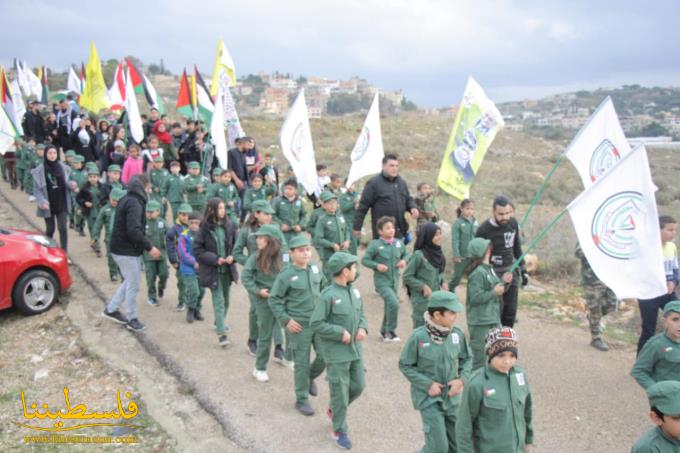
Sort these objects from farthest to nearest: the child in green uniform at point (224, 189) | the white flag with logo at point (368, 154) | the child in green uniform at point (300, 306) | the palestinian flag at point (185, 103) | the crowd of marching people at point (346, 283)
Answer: the palestinian flag at point (185, 103), the child in green uniform at point (224, 189), the white flag with logo at point (368, 154), the child in green uniform at point (300, 306), the crowd of marching people at point (346, 283)

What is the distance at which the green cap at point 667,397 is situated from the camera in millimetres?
3225

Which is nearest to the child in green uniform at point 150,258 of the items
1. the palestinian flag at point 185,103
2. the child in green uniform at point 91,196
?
the child in green uniform at point 91,196

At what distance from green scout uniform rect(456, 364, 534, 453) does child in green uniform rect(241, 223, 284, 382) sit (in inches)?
123

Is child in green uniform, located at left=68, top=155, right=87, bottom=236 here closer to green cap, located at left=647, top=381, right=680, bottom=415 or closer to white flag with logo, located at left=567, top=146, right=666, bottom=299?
white flag with logo, located at left=567, top=146, right=666, bottom=299

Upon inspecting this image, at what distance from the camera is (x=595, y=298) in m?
8.00

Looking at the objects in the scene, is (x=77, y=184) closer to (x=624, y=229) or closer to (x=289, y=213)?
(x=289, y=213)

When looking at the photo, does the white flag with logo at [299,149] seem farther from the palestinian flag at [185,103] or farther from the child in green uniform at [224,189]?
the palestinian flag at [185,103]

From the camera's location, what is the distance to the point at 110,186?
36.6ft

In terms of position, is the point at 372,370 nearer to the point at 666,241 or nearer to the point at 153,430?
the point at 153,430

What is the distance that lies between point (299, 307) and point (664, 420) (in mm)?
3569

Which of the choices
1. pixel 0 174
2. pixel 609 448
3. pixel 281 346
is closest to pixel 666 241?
pixel 609 448

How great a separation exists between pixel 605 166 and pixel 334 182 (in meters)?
5.31

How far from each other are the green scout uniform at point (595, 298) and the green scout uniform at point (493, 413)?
14.9 feet

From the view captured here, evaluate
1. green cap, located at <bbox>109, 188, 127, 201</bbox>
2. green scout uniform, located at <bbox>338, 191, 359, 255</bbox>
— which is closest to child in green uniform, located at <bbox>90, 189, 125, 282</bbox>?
green cap, located at <bbox>109, 188, 127, 201</bbox>
